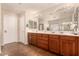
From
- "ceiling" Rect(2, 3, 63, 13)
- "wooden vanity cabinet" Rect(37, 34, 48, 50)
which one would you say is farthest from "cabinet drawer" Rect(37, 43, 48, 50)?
"ceiling" Rect(2, 3, 63, 13)

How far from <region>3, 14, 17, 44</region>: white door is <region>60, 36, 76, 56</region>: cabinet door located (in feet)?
3.99

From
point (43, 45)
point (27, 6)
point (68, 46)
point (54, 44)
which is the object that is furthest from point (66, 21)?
point (43, 45)

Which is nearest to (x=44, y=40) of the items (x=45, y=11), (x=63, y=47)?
(x=63, y=47)

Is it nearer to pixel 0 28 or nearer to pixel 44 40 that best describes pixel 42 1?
pixel 0 28

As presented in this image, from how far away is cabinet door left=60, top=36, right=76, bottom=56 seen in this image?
2156mm

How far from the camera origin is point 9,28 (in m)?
2.19

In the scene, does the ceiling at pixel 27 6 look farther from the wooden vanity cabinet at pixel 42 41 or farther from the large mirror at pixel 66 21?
the wooden vanity cabinet at pixel 42 41

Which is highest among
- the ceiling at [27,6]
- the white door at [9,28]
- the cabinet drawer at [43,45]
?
the ceiling at [27,6]

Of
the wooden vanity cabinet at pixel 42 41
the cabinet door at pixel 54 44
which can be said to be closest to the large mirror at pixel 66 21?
the cabinet door at pixel 54 44

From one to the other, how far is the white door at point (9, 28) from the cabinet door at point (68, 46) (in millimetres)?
1217

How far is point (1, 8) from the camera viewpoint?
208cm

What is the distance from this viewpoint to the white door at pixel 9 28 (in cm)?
213

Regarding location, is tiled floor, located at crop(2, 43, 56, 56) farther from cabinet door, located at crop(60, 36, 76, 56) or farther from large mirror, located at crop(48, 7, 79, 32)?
large mirror, located at crop(48, 7, 79, 32)

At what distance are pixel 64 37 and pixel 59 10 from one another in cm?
69
